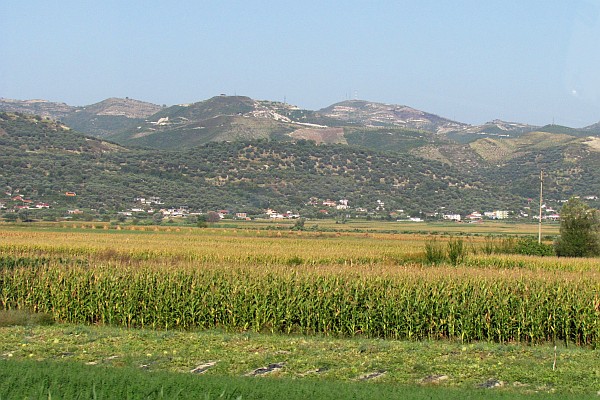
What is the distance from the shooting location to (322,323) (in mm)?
20359

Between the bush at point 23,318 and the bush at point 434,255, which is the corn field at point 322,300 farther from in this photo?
the bush at point 434,255

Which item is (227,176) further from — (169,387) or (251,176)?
(169,387)

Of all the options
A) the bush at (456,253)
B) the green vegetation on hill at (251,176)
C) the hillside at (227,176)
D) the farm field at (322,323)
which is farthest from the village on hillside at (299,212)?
the farm field at (322,323)

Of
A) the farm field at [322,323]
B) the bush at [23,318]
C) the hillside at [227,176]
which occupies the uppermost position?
the hillside at [227,176]

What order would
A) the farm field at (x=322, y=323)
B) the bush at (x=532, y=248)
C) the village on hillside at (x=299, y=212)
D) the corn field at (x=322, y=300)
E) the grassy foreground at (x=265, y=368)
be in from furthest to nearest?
the village on hillside at (x=299, y=212), the bush at (x=532, y=248), the corn field at (x=322, y=300), the farm field at (x=322, y=323), the grassy foreground at (x=265, y=368)

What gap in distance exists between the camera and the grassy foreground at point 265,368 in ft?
32.8

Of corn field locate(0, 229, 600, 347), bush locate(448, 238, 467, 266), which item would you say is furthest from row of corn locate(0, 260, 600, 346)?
bush locate(448, 238, 467, 266)

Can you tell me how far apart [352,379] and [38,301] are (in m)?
13.6

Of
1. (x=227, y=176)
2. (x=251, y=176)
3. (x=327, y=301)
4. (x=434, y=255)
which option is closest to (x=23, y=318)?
(x=327, y=301)

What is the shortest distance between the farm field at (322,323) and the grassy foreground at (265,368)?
0.17ft

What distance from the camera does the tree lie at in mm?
46625

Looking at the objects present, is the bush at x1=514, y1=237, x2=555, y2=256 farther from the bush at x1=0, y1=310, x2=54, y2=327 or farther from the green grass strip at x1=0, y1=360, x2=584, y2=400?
the green grass strip at x1=0, y1=360, x2=584, y2=400

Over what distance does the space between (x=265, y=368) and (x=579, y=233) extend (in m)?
38.5

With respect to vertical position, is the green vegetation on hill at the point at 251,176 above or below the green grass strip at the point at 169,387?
above
